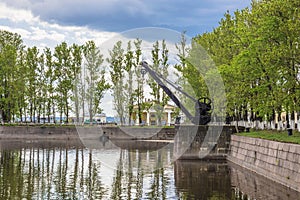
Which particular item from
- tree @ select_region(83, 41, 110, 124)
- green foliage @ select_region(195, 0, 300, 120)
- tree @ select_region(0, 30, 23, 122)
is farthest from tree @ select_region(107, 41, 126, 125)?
green foliage @ select_region(195, 0, 300, 120)

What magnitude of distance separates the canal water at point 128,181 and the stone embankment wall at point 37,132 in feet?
96.9

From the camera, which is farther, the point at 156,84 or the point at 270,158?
the point at 156,84

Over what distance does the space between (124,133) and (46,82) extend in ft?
59.2

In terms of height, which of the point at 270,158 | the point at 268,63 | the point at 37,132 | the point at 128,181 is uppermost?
the point at 268,63

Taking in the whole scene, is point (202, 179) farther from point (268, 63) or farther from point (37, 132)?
point (37, 132)

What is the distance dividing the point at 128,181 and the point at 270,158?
7751 millimetres

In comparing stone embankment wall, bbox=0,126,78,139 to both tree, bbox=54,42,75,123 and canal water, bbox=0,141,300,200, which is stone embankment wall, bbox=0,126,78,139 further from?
canal water, bbox=0,141,300,200

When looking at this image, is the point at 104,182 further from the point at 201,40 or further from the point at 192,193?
the point at 201,40

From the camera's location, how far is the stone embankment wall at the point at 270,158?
2170 centimetres

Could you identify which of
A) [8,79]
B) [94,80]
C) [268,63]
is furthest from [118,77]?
[268,63]

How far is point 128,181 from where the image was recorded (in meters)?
25.9

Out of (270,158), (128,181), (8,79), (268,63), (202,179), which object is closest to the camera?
(270,158)

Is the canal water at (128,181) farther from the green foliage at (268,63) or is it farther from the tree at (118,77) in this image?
the tree at (118,77)

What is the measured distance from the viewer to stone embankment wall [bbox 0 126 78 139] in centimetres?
6512
